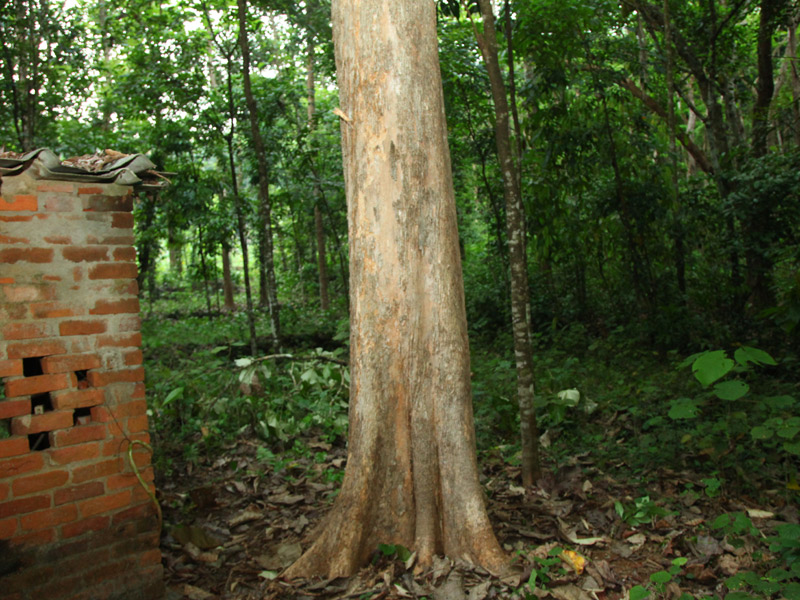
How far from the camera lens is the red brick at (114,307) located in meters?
3.13

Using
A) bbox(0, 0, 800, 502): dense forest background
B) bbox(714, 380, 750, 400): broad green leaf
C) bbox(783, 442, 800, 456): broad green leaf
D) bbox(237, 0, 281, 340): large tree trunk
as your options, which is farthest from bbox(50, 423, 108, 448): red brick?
bbox(237, 0, 281, 340): large tree trunk

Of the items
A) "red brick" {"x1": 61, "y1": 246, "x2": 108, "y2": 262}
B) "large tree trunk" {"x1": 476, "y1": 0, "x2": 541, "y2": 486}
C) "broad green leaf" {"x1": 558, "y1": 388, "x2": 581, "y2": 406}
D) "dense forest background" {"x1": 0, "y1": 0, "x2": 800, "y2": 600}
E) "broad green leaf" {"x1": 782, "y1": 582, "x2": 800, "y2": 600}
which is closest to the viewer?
"broad green leaf" {"x1": 782, "y1": 582, "x2": 800, "y2": 600}

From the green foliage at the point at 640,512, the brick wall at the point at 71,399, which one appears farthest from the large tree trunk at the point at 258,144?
the green foliage at the point at 640,512

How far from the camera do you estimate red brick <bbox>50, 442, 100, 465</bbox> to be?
9.84 ft

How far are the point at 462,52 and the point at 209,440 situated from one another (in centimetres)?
598

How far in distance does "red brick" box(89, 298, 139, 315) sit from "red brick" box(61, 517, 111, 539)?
107cm

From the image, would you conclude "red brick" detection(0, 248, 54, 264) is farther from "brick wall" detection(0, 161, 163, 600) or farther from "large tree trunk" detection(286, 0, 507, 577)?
"large tree trunk" detection(286, 0, 507, 577)

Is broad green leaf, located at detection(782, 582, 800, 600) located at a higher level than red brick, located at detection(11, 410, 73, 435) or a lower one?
lower

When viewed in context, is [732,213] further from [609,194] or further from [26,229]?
[26,229]

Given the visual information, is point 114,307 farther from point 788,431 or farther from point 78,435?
point 788,431

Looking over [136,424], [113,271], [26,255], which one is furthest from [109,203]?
[136,424]

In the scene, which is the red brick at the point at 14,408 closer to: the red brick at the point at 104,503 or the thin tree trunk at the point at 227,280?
the red brick at the point at 104,503

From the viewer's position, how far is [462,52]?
8.14 meters

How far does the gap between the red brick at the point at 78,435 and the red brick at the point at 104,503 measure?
0.31 metres
